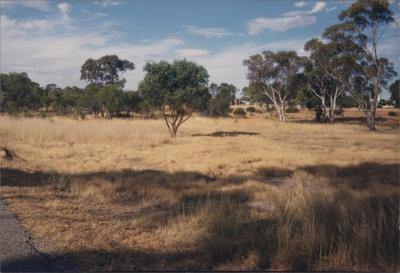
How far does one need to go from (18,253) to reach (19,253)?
0.01m

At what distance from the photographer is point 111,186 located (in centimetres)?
Answer: 979

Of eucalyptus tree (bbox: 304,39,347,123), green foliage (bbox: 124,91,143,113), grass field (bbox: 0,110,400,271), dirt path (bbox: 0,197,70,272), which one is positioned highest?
eucalyptus tree (bbox: 304,39,347,123)

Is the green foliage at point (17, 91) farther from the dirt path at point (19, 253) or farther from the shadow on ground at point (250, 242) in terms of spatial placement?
the dirt path at point (19, 253)

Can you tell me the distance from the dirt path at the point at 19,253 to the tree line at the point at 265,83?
24.3m

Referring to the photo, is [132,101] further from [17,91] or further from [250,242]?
[250,242]

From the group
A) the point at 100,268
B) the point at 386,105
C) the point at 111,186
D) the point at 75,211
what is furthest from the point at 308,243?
the point at 386,105

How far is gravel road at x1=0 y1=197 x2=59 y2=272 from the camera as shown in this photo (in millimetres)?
4238

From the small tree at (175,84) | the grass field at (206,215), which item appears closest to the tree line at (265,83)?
the small tree at (175,84)

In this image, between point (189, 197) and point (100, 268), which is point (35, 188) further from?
point (100, 268)

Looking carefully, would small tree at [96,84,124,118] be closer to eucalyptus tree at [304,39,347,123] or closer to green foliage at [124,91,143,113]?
green foliage at [124,91,143,113]

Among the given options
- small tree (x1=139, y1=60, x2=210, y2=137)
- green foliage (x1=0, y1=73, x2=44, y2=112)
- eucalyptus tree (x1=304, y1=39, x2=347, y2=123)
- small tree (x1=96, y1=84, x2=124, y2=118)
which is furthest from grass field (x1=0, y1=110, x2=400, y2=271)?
green foliage (x1=0, y1=73, x2=44, y2=112)

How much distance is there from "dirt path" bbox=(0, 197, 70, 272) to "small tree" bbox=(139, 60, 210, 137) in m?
24.3

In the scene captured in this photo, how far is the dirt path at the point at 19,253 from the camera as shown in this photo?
13.9ft

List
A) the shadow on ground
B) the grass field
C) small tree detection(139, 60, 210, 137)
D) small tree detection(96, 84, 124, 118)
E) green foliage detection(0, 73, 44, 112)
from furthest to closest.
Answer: small tree detection(96, 84, 124, 118) < green foliage detection(0, 73, 44, 112) < small tree detection(139, 60, 210, 137) < the grass field < the shadow on ground
